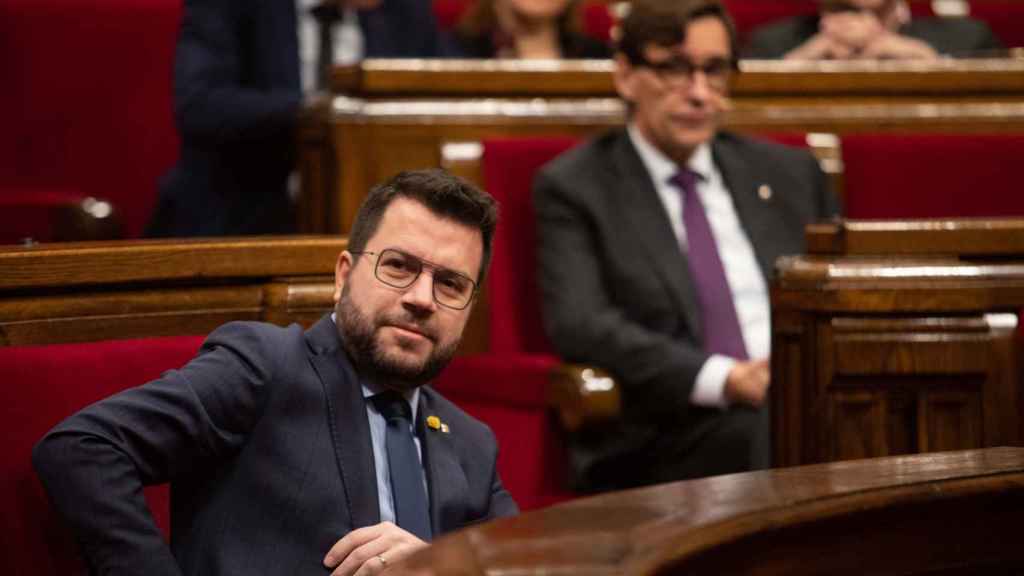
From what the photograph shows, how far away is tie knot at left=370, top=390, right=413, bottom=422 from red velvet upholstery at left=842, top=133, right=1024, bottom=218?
3.42ft

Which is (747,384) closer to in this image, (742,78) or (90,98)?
(742,78)

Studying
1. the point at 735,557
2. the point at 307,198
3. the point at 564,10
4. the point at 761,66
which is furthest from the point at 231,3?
the point at 735,557

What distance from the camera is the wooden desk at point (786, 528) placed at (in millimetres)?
609

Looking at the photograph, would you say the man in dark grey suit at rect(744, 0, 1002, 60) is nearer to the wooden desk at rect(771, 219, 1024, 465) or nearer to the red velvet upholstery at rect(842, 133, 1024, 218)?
the red velvet upholstery at rect(842, 133, 1024, 218)

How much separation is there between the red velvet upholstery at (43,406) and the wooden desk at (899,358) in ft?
1.72

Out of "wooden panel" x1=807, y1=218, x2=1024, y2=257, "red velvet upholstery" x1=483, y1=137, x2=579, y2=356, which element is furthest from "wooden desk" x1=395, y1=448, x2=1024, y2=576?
"red velvet upholstery" x1=483, y1=137, x2=579, y2=356

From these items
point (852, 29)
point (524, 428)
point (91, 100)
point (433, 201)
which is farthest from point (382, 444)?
point (852, 29)

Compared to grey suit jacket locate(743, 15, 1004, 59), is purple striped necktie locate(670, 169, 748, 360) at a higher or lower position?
lower

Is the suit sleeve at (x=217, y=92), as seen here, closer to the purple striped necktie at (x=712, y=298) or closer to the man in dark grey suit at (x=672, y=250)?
the man in dark grey suit at (x=672, y=250)

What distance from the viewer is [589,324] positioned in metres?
1.67

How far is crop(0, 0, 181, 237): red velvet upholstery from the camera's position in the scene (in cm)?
206

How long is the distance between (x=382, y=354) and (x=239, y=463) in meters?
0.11

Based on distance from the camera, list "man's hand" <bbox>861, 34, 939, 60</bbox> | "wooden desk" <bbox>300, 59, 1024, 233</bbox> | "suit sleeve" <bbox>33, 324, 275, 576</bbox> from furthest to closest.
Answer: "man's hand" <bbox>861, 34, 939, 60</bbox> < "wooden desk" <bbox>300, 59, 1024, 233</bbox> < "suit sleeve" <bbox>33, 324, 275, 576</bbox>

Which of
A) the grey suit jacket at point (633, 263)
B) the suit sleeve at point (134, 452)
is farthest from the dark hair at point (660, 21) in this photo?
the suit sleeve at point (134, 452)
